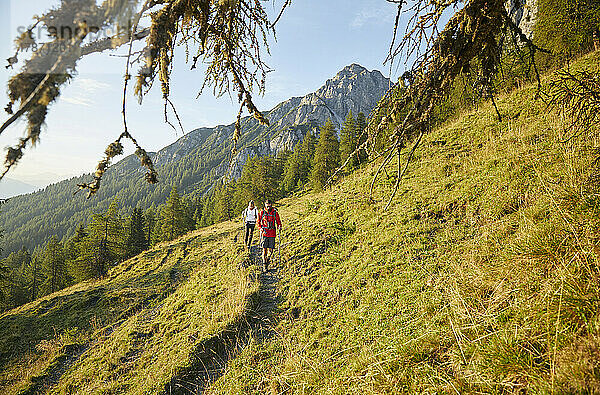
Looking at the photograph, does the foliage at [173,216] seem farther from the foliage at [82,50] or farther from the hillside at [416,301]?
the foliage at [82,50]

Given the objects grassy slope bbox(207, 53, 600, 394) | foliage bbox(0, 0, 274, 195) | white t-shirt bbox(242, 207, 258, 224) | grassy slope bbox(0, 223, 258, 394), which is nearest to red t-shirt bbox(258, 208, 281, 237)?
grassy slope bbox(207, 53, 600, 394)

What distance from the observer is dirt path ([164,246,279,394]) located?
5359 mm

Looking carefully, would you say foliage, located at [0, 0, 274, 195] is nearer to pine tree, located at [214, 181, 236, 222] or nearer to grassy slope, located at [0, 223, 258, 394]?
grassy slope, located at [0, 223, 258, 394]

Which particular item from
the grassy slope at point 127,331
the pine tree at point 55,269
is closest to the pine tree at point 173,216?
the pine tree at point 55,269

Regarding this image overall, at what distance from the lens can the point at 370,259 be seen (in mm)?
6574

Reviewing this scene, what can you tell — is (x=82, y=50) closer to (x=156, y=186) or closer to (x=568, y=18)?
(x=568, y=18)

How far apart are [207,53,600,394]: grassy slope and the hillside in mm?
22

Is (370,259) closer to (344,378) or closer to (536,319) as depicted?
(344,378)

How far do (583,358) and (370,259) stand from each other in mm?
4751

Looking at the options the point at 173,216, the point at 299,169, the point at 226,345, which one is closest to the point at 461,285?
the point at 226,345

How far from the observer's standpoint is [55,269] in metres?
38.9

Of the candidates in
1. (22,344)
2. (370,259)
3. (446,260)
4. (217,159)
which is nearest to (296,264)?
(370,259)

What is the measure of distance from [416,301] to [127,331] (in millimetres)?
9728

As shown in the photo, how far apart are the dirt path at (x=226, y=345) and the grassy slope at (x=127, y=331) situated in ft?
0.44
